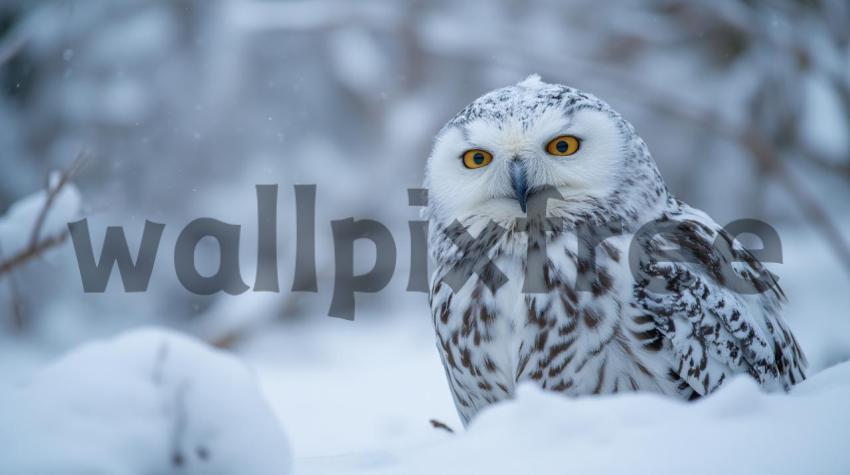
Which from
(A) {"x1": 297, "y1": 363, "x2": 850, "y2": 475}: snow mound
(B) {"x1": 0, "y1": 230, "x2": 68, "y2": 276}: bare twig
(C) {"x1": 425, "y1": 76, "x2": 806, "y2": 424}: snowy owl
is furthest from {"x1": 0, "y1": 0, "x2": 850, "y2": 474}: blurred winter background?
(A) {"x1": 297, "y1": 363, "x2": 850, "y2": 475}: snow mound

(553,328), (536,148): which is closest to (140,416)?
(553,328)

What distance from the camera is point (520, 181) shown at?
4.70 ft

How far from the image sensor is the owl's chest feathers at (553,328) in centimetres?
137

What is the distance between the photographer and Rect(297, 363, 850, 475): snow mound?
75 centimetres

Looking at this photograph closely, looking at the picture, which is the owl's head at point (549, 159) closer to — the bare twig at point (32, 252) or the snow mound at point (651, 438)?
the snow mound at point (651, 438)

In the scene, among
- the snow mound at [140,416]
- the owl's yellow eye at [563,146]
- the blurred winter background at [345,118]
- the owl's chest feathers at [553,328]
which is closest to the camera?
the snow mound at [140,416]

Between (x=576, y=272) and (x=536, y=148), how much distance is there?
0.91ft

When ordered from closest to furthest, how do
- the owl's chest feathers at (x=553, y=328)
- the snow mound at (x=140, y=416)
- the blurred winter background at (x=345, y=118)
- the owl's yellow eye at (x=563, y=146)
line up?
1. the snow mound at (x=140, y=416)
2. the owl's chest feathers at (x=553, y=328)
3. the owl's yellow eye at (x=563, y=146)
4. the blurred winter background at (x=345, y=118)

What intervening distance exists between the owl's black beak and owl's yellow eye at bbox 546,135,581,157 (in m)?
0.08

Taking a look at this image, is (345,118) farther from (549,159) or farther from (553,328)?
(553,328)

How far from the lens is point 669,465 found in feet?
2.45

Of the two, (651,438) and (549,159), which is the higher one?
(549,159)

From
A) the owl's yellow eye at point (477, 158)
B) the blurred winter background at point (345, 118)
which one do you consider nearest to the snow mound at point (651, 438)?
the owl's yellow eye at point (477, 158)

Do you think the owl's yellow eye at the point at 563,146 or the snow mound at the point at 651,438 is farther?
the owl's yellow eye at the point at 563,146
